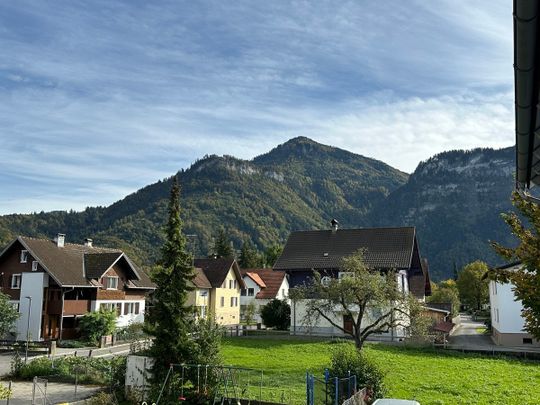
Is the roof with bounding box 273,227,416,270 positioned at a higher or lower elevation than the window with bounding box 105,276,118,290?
higher

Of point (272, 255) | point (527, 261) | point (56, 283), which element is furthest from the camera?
point (272, 255)

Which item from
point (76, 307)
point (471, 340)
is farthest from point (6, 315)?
point (471, 340)

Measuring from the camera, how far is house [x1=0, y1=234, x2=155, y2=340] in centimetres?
4438

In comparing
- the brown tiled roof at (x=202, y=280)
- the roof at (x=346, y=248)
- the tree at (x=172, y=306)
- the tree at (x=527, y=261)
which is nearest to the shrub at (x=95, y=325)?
the roof at (x=346, y=248)

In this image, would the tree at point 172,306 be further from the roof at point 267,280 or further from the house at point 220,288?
the roof at point 267,280

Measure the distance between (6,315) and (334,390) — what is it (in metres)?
31.6

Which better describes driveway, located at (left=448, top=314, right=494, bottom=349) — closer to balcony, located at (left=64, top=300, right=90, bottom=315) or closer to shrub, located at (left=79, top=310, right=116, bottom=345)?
shrub, located at (left=79, top=310, right=116, bottom=345)

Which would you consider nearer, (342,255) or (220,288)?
(342,255)

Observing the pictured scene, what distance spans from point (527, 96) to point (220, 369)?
17.7 metres

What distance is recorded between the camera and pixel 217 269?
7094 centimetres

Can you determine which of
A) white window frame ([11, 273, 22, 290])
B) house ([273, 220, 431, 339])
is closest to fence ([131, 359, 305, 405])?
house ([273, 220, 431, 339])

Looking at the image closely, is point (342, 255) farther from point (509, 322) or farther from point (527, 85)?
point (527, 85)

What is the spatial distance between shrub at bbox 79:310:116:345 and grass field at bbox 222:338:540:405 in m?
11.2

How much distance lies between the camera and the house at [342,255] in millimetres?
50125
